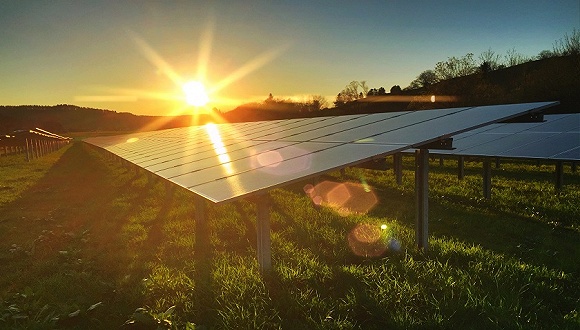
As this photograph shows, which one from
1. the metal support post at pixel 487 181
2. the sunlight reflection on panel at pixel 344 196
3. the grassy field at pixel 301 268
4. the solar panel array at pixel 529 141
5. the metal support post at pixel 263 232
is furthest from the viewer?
the metal support post at pixel 487 181

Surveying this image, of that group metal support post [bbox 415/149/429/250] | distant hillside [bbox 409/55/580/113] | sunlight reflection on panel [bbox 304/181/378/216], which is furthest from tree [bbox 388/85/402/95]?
metal support post [bbox 415/149/429/250]

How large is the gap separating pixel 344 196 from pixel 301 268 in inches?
333

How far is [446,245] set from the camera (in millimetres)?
7242

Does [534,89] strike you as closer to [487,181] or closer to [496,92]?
[496,92]

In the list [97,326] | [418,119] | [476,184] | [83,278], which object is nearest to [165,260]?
[83,278]

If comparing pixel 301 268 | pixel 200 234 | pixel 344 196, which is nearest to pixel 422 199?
pixel 301 268

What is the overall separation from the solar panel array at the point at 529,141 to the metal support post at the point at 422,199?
19.8ft

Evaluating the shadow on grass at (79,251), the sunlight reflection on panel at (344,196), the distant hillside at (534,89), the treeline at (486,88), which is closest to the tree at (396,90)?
the treeline at (486,88)

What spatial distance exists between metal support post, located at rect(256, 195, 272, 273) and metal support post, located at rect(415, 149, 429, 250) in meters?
2.84

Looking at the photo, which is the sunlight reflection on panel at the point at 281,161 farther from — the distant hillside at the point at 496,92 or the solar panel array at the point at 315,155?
the distant hillside at the point at 496,92

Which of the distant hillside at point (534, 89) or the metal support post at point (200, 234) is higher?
the distant hillside at point (534, 89)

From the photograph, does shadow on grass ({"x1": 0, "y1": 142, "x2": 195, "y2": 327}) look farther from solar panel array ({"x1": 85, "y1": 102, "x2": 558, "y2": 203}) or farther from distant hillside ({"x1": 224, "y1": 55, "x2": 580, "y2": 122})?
distant hillside ({"x1": 224, "y1": 55, "x2": 580, "y2": 122})

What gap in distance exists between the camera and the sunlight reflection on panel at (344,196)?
12034 millimetres

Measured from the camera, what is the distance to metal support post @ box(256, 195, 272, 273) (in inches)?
218
